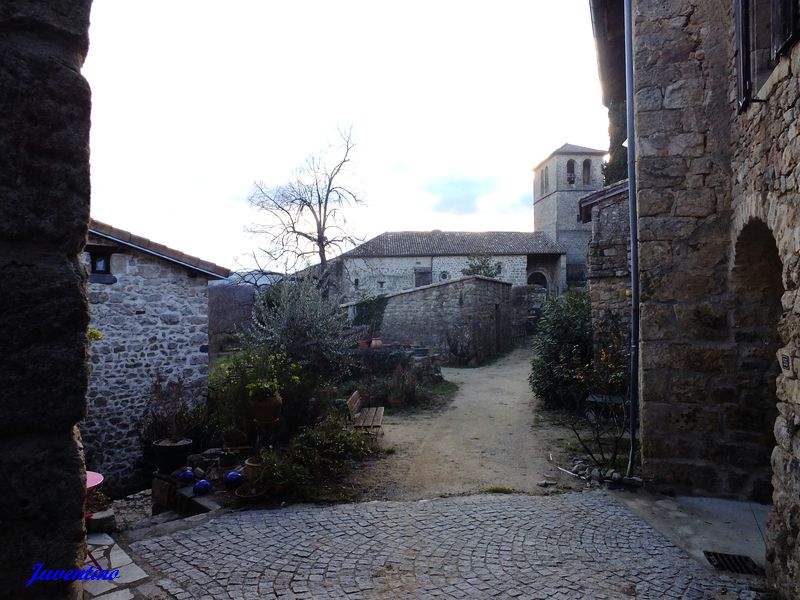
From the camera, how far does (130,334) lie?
8109mm

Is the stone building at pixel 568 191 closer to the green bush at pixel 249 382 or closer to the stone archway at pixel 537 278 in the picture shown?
the stone archway at pixel 537 278

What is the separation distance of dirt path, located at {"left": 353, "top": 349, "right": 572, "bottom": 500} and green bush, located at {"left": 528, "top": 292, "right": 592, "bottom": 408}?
21.2 inches

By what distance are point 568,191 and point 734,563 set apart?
36.2m

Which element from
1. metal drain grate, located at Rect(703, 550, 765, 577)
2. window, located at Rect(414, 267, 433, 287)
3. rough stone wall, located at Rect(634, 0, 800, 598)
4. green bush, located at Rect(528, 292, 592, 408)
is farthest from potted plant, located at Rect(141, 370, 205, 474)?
window, located at Rect(414, 267, 433, 287)

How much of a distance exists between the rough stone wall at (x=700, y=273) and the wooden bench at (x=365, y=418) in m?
3.80

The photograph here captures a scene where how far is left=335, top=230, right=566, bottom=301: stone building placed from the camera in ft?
89.4

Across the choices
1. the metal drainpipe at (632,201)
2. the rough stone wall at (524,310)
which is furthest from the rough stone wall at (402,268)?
the metal drainpipe at (632,201)

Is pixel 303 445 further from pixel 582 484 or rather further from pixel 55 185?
pixel 55 185

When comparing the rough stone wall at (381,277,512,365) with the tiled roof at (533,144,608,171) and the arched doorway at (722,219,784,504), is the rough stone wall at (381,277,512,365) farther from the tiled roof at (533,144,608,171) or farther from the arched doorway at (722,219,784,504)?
the tiled roof at (533,144,608,171)

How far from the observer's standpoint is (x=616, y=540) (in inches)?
158

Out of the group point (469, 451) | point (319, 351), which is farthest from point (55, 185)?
point (319, 351)

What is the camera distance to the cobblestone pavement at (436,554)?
3.37 meters

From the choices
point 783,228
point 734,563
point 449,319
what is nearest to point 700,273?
point 783,228

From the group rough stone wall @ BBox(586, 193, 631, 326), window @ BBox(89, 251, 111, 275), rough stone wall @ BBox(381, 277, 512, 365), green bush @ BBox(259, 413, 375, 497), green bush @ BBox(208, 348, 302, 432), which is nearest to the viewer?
green bush @ BBox(259, 413, 375, 497)
